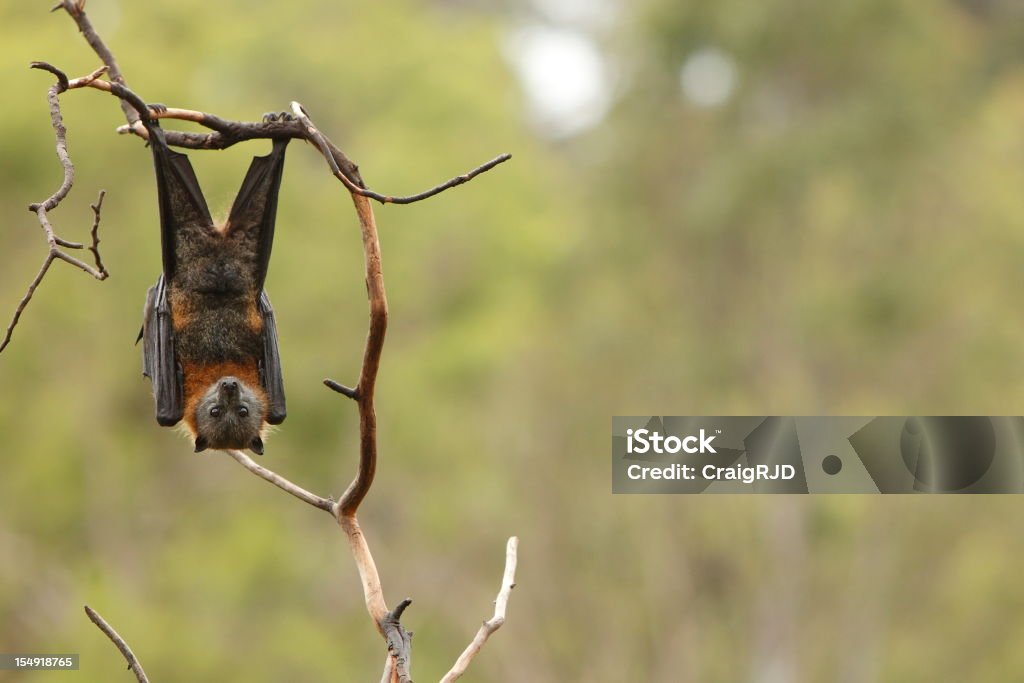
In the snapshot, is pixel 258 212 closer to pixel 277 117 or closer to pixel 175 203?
pixel 175 203

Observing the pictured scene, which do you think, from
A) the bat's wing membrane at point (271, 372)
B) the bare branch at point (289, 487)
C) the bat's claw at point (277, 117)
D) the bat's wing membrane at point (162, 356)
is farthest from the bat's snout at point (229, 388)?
the bat's claw at point (277, 117)

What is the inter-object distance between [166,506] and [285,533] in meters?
2.73

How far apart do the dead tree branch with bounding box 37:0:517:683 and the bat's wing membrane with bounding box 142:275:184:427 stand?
5.05 feet

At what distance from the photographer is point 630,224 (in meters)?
33.6

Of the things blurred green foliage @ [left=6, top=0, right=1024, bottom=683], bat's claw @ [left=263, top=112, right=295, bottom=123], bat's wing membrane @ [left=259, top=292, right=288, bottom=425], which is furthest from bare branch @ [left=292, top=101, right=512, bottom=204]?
blurred green foliage @ [left=6, top=0, right=1024, bottom=683]

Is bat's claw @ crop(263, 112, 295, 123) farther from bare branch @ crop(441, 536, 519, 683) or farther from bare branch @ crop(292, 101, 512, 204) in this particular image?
bare branch @ crop(441, 536, 519, 683)

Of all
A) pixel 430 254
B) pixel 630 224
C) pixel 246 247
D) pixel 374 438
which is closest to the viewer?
pixel 374 438

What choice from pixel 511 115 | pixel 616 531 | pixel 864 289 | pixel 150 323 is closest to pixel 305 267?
pixel 616 531

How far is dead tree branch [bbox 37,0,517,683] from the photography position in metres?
4.32

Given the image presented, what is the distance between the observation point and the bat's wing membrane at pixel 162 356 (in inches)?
252

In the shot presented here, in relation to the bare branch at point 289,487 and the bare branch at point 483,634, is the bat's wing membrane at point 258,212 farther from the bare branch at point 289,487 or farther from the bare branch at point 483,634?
the bare branch at point 483,634

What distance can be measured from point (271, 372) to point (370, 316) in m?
2.29

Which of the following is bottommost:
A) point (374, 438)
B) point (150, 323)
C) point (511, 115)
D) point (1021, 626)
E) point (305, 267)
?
point (374, 438)

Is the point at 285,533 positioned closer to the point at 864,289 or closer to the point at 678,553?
the point at 678,553
